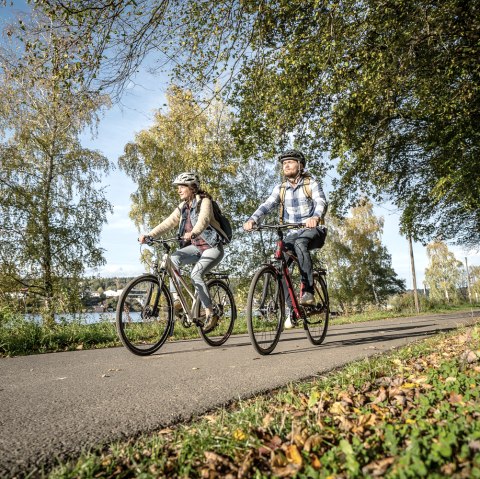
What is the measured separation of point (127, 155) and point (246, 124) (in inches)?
749

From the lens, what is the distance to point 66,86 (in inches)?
235

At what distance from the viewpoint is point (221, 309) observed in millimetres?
6043

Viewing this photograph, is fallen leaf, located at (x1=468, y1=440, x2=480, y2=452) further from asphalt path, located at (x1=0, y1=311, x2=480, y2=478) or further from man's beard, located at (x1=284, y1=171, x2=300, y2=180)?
man's beard, located at (x1=284, y1=171, x2=300, y2=180)

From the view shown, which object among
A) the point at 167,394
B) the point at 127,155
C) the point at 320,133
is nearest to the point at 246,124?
the point at 320,133

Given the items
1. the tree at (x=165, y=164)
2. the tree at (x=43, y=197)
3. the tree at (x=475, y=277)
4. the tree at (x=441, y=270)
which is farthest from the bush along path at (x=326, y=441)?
the tree at (x=475, y=277)

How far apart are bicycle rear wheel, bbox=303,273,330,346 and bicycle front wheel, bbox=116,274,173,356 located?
1946 mm

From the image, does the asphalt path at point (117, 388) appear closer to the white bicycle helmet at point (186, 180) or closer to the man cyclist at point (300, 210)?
the man cyclist at point (300, 210)

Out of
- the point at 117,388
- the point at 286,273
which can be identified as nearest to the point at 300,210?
the point at 286,273

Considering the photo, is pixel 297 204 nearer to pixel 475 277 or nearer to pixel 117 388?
pixel 117 388

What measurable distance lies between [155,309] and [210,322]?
0.84 m

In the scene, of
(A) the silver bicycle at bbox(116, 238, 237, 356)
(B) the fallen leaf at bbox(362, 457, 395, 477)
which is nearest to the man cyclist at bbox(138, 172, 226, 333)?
(A) the silver bicycle at bbox(116, 238, 237, 356)

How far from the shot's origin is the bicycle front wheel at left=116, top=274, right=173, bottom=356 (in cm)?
504

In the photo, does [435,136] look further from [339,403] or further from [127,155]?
[127,155]

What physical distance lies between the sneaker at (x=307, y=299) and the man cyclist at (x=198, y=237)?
124cm
